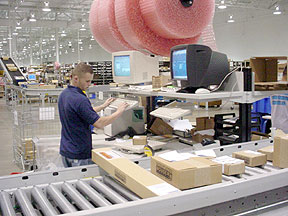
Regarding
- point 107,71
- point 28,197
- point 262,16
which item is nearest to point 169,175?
point 28,197

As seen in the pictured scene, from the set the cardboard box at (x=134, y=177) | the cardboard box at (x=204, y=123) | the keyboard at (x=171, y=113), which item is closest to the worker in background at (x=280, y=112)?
the cardboard box at (x=204, y=123)

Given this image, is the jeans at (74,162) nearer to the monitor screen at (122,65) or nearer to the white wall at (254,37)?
the monitor screen at (122,65)

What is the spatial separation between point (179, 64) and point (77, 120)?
0.98 m

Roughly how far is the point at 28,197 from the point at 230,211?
3.39ft

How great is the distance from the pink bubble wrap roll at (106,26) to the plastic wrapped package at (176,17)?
49 cm

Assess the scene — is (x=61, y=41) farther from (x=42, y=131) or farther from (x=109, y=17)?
(x=109, y=17)

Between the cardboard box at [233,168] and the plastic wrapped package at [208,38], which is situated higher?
the plastic wrapped package at [208,38]

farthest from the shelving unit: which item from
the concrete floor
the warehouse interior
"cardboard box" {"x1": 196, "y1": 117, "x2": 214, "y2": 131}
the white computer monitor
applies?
"cardboard box" {"x1": 196, "y1": 117, "x2": 214, "y2": 131}

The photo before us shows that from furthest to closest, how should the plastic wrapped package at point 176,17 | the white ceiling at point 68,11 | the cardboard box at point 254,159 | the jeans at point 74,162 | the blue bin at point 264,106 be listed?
the white ceiling at point 68,11, the blue bin at point 264,106, the plastic wrapped package at point 176,17, the jeans at point 74,162, the cardboard box at point 254,159

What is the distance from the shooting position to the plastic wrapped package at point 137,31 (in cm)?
335

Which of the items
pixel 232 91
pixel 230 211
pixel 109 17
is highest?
pixel 109 17

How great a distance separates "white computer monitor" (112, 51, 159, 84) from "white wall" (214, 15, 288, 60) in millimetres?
14056

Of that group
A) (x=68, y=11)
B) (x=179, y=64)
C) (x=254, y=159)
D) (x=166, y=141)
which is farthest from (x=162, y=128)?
(x=68, y=11)

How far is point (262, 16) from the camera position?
1681cm
